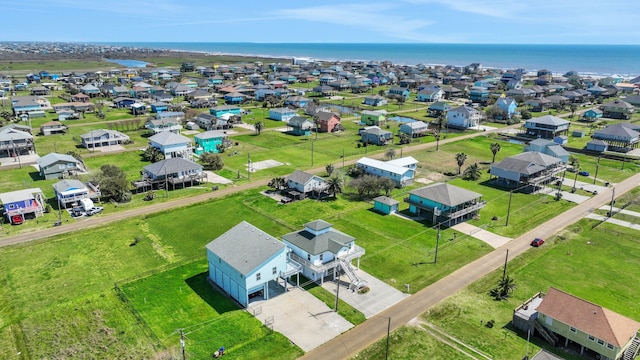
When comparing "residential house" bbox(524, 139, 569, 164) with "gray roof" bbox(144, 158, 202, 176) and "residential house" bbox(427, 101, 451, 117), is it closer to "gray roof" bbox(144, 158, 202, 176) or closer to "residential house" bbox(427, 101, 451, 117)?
"residential house" bbox(427, 101, 451, 117)

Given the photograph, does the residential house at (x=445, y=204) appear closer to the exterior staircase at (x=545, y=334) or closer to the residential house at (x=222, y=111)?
the exterior staircase at (x=545, y=334)

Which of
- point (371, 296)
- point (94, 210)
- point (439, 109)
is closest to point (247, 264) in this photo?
point (371, 296)

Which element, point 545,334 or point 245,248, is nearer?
point 545,334

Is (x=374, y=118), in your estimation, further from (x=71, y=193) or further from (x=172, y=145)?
(x=71, y=193)

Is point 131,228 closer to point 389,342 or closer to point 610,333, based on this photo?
point 389,342

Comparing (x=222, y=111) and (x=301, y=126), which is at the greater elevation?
(x=222, y=111)

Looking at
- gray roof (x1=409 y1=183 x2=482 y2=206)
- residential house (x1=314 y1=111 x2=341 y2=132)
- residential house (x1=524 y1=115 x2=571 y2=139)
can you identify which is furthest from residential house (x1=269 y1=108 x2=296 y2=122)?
gray roof (x1=409 y1=183 x2=482 y2=206)

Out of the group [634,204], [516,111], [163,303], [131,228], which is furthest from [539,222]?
[516,111]
